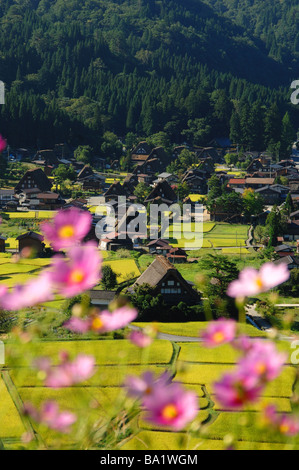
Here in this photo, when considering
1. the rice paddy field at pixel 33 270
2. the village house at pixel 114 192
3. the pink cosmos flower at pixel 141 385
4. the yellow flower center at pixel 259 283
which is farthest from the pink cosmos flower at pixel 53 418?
the village house at pixel 114 192

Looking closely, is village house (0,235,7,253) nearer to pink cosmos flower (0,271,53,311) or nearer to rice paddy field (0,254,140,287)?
rice paddy field (0,254,140,287)

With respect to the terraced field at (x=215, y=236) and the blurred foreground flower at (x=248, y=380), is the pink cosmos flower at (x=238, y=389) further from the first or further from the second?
the terraced field at (x=215, y=236)

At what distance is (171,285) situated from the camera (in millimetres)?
25344

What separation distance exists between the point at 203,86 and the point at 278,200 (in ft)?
149

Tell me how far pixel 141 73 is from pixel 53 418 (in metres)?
115

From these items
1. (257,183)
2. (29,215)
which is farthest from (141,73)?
(29,215)

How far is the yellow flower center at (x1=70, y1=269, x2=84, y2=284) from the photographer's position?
1445 millimetres

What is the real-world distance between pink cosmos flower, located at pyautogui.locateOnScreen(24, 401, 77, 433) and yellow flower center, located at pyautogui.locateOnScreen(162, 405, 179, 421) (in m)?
0.32

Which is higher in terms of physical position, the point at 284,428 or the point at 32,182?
the point at 284,428

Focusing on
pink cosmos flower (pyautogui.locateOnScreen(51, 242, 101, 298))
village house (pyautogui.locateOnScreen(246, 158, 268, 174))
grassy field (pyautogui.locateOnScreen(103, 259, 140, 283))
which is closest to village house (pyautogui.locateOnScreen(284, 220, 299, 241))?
grassy field (pyautogui.locateOnScreen(103, 259, 140, 283))

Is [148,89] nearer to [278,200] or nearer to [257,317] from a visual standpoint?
[278,200]

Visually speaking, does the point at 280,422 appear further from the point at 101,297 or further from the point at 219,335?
the point at 101,297

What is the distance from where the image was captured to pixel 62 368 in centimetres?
146

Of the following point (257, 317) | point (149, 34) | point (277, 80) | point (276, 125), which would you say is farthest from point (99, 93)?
point (277, 80)
